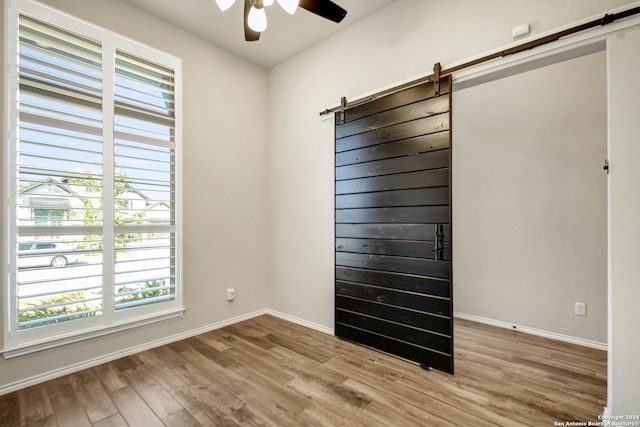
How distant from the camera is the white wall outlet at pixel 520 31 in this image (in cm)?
196

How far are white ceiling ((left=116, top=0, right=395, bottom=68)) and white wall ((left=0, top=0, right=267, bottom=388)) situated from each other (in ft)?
0.43

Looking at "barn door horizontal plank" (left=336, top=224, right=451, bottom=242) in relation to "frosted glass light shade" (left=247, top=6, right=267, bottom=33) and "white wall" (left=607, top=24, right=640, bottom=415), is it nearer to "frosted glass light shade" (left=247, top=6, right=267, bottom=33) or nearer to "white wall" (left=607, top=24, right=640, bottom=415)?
"white wall" (left=607, top=24, right=640, bottom=415)

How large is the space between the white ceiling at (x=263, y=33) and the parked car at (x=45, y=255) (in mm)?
2245

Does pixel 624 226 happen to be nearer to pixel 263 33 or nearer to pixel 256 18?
pixel 256 18

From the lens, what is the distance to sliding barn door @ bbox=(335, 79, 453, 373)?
2279 mm

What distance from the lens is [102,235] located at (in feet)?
8.09

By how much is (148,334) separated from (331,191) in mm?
2294

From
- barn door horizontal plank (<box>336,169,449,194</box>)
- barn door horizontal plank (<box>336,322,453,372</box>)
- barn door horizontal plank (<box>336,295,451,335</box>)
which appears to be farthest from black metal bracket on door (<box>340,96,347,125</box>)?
barn door horizontal plank (<box>336,322,453,372</box>)

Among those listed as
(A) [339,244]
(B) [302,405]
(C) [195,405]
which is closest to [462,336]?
(A) [339,244]

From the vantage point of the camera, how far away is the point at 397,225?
255cm

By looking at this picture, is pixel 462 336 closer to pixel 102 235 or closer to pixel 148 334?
pixel 148 334

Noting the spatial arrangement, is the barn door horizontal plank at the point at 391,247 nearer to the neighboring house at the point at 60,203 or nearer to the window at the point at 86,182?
the window at the point at 86,182

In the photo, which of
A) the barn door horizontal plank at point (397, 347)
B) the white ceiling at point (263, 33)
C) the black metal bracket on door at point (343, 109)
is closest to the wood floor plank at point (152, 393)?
the barn door horizontal plank at point (397, 347)

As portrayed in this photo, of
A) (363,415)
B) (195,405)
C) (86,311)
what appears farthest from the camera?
(86,311)
